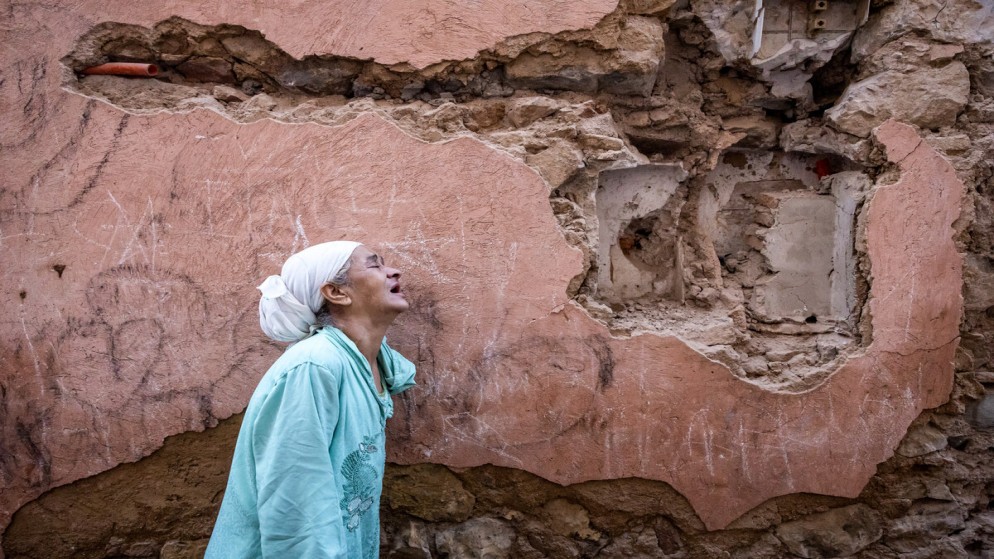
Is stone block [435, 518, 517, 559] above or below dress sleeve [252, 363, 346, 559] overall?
below

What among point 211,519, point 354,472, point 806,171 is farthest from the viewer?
point 806,171

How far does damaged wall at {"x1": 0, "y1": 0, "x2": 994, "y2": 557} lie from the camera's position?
2.44 m

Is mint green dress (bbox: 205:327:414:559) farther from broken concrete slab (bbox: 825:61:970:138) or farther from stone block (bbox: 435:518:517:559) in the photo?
broken concrete slab (bbox: 825:61:970:138)

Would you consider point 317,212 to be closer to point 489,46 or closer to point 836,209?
point 489,46

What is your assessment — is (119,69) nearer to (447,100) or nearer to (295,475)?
(447,100)

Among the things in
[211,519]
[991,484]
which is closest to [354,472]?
[211,519]

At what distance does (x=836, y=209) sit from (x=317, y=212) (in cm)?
218

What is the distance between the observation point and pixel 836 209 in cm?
268

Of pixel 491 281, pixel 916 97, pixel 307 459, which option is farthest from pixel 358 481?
pixel 916 97

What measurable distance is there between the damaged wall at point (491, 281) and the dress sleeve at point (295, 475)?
814 millimetres

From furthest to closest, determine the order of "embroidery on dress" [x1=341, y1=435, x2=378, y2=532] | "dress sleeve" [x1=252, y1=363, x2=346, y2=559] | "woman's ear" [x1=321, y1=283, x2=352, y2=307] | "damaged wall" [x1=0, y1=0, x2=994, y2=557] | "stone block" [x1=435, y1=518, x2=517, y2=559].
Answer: "stone block" [x1=435, y1=518, x2=517, y2=559] < "damaged wall" [x1=0, y1=0, x2=994, y2=557] < "woman's ear" [x1=321, y1=283, x2=352, y2=307] < "embroidery on dress" [x1=341, y1=435, x2=378, y2=532] < "dress sleeve" [x1=252, y1=363, x2=346, y2=559]

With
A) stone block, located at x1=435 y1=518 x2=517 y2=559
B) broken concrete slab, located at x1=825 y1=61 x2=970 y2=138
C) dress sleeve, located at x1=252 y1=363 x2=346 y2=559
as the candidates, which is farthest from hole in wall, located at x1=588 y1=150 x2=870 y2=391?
dress sleeve, located at x1=252 y1=363 x2=346 y2=559

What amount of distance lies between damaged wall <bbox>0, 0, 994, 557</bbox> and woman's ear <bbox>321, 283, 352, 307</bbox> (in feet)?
1.53

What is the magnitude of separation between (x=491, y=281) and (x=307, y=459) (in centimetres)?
103
